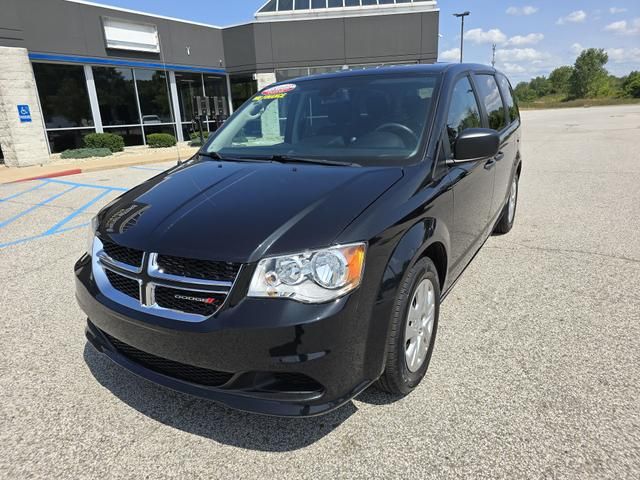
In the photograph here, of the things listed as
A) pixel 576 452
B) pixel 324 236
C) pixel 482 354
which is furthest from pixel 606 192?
pixel 324 236

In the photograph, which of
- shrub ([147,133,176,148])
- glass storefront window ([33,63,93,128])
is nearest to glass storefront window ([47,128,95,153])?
glass storefront window ([33,63,93,128])

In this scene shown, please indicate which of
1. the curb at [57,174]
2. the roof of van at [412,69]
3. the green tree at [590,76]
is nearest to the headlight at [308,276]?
the roof of van at [412,69]

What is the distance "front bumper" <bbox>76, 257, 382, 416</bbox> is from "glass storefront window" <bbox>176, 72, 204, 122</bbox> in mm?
20578

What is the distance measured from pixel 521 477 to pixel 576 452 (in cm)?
33

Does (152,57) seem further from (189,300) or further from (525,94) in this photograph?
(525,94)

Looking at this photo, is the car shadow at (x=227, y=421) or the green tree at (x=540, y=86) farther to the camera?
the green tree at (x=540, y=86)

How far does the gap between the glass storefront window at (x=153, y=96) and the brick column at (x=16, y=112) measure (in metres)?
4.48

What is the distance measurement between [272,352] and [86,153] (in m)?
15.8

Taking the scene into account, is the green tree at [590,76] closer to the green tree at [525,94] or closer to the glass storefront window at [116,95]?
the green tree at [525,94]

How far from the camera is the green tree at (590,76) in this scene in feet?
275

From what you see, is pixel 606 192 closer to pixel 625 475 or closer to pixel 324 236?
pixel 625 475

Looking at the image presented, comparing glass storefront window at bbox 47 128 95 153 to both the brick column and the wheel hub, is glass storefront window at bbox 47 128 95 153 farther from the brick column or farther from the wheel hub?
the wheel hub

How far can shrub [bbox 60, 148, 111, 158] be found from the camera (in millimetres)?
15234

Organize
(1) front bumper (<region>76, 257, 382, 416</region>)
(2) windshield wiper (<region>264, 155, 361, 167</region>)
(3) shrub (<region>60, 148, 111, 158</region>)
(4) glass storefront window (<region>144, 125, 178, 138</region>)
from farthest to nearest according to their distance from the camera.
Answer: (4) glass storefront window (<region>144, 125, 178, 138</region>) < (3) shrub (<region>60, 148, 111, 158</region>) < (2) windshield wiper (<region>264, 155, 361, 167</region>) < (1) front bumper (<region>76, 257, 382, 416</region>)
